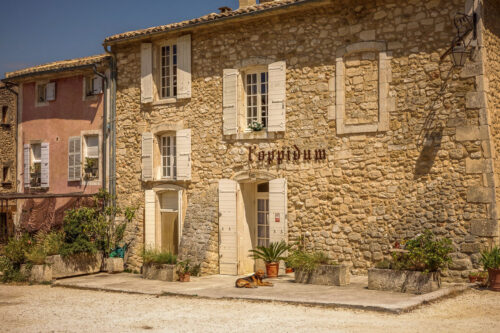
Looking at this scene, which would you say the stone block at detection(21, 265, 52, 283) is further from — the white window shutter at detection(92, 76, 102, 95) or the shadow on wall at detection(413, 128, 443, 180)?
the shadow on wall at detection(413, 128, 443, 180)

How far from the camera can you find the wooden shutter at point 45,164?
16.8m

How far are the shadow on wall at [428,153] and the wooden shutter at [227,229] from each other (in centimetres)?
405

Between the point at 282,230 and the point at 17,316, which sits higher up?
the point at 282,230

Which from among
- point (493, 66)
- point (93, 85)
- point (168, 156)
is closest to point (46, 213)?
point (93, 85)

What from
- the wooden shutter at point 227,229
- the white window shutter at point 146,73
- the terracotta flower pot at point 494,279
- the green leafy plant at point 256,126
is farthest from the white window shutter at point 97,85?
the terracotta flower pot at point 494,279

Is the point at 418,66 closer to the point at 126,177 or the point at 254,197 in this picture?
the point at 254,197

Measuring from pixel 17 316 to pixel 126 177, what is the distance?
6.26 m

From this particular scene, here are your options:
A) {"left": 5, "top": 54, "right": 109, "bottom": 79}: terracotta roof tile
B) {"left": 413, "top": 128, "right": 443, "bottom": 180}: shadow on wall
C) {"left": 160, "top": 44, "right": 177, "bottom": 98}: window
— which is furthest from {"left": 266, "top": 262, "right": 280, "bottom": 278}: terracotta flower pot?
{"left": 5, "top": 54, "right": 109, "bottom": 79}: terracotta roof tile

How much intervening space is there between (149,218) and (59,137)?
3.89 meters

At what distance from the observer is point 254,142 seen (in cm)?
1334

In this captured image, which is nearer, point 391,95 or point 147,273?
point 391,95

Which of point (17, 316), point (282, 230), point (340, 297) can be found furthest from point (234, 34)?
point (17, 316)

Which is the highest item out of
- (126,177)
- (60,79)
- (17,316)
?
(60,79)

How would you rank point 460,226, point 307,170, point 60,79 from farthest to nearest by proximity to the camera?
1. point 60,79
2. point 307,170
3. point 460,226
